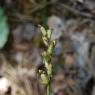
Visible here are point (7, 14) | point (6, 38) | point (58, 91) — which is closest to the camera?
point (58, 91)

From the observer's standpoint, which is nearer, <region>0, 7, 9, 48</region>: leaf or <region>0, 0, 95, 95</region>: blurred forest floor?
<region>0, 0, 95, 95</region>: blurred forest floor

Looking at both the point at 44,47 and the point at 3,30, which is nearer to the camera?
the point at 44,47

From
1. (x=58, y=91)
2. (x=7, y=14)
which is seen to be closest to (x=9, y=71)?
(x=58, y=91)

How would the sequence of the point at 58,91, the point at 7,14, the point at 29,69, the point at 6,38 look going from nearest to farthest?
1. the point at 58,91
2. the point at 29,69
3. the point at 6,38
4. the point at 7,14

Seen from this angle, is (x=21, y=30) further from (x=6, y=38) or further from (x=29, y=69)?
(x=29, y=69)

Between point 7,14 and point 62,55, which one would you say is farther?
point 7,14

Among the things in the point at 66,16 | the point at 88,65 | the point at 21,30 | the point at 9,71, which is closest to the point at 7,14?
the point at 21,30

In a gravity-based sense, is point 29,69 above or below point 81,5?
below

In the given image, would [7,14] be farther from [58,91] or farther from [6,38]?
[58,91]

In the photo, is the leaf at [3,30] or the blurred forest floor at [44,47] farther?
the leaf at [3,30]
